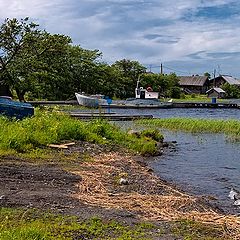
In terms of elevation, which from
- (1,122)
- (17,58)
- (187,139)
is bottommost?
(187,139)

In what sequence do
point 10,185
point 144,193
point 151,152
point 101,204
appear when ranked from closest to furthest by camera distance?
point 101,204
point 10,185
point 144,193
point 151,152

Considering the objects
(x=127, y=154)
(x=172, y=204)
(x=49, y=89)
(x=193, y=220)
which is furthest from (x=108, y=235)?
(x=49, y=89)

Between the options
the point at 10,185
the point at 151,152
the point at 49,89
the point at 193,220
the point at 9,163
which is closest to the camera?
the point at 193,220

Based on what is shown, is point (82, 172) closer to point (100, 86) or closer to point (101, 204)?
point (101, 204)

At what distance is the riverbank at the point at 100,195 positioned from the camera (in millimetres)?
6828

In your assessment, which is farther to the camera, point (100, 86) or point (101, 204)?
point (100, 86)

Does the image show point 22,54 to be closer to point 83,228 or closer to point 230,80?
point 83,228

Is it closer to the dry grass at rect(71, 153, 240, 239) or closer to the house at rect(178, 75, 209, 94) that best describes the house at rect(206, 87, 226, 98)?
the house at rect(178, 75, 209, 94)

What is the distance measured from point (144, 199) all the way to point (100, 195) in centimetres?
89

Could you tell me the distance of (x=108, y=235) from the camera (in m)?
5.75

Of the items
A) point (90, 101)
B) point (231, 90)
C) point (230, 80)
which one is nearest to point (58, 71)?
point (90, 101)

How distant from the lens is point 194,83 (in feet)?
335

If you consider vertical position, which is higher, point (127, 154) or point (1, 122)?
point (1, 122)

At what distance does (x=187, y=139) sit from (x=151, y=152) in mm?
7974
